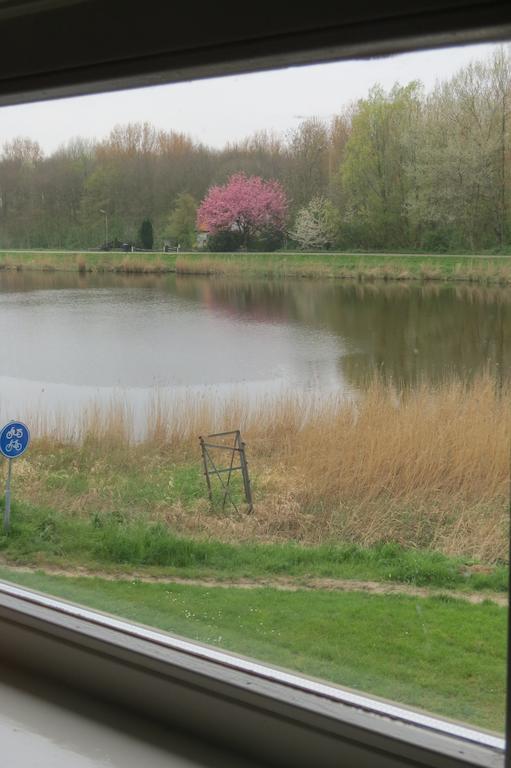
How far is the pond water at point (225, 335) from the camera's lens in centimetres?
107

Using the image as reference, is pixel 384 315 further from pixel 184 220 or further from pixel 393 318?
pixel 184 220

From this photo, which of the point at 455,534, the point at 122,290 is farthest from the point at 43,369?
the point at 455,534

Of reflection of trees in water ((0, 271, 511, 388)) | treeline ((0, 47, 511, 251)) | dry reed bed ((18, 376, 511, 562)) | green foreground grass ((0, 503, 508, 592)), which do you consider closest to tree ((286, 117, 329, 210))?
treeline ((0, 47, 511, 251))

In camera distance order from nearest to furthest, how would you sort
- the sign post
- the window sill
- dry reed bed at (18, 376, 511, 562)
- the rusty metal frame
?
the window sill
dry reed bed at (18, 376, 511, 562)
the rusty metal frame
the sign post

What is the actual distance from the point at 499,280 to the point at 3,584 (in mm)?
920

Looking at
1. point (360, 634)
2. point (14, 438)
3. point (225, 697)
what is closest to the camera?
point (225, 697)

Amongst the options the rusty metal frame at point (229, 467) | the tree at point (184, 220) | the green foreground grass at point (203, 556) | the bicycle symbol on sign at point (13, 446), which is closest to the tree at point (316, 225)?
the tree at point (184, 220)

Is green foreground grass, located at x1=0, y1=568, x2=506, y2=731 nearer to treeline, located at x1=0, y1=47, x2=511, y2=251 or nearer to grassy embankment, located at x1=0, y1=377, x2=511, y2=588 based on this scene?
grassy embankment, located at x1=0, y1=377, x2=511, y2=588

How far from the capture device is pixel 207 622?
3.80 ft

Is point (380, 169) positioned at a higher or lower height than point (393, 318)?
higher

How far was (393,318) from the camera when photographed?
1135 mm

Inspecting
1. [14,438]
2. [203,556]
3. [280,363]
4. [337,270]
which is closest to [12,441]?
[14,438]

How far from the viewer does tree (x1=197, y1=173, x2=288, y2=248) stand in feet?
3.83

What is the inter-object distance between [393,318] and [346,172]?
0.71 feet
